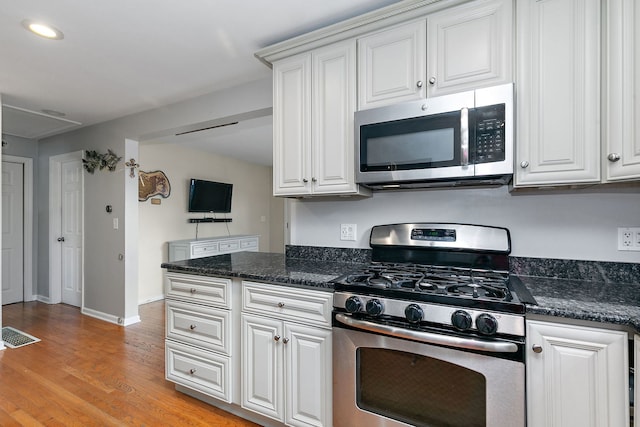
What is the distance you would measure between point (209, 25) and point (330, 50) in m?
0.73

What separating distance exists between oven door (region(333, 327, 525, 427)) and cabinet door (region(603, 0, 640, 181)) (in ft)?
2.96

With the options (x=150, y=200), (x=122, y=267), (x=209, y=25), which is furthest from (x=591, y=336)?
(x=150, y=200)

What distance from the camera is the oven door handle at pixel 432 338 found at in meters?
1.20

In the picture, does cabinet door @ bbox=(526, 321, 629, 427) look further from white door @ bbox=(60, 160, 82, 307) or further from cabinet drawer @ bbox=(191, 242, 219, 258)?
white door @ bbox=(60, 160, 82, 307)

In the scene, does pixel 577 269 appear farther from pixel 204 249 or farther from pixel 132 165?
pixel 204 249

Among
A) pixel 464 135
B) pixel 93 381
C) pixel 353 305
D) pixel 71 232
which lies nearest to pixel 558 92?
pixel 464 135

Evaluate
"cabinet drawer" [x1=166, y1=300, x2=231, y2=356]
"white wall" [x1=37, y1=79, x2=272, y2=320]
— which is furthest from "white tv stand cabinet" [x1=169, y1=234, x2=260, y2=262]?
"cabinet drawer" [x1=166, y1=300, x2=231, y2=356]

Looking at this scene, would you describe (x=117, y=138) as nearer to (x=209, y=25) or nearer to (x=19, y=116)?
(x=19, y=116)

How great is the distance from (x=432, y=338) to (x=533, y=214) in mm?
950

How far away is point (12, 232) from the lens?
14.2 feet

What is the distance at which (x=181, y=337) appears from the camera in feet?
6.87

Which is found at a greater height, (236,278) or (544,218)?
(544,218)

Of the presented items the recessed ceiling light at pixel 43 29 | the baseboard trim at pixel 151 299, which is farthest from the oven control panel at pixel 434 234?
the baseboard trim at pixel 151 299

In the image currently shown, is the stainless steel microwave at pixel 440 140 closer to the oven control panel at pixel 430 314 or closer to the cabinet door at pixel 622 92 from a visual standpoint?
the cabinet door at pixel 622 92
